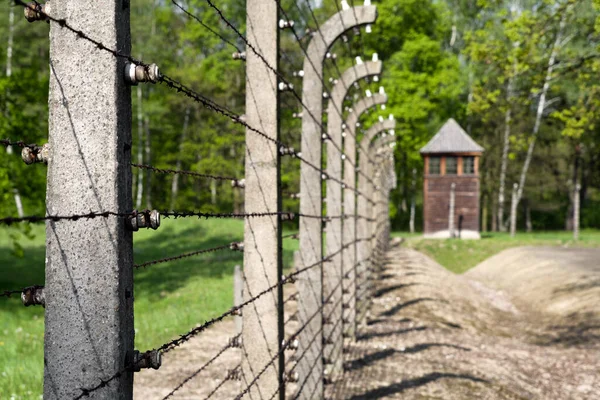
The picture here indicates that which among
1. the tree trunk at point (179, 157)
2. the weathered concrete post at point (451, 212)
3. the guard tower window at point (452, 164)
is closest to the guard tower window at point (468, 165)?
the guard tower window at point (452, 164)

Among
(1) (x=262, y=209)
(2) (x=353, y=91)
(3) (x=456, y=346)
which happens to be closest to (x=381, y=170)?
(3) (x=456, y=346)

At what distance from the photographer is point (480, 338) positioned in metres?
10.8

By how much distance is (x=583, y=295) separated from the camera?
1419 centimetres

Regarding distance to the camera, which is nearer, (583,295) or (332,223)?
(332,223)

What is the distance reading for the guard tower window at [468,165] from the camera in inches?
1417

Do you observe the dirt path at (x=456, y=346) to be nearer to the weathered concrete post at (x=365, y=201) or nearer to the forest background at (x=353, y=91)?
the weathered concrete post at (x=365, y=201)

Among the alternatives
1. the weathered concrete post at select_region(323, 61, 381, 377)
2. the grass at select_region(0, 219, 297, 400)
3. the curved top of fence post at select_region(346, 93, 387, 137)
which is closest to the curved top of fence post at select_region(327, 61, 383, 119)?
the weathered concrete post at select_region(323, 61, 381, 377)

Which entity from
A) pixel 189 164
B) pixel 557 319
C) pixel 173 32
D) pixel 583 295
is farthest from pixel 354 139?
pixel 173 32

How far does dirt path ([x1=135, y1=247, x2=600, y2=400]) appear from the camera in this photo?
7.20 m

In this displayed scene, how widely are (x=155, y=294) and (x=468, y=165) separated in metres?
23.3

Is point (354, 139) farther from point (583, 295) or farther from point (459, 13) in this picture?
point (459, 13)

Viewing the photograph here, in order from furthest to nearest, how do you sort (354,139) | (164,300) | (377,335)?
(164,300)
(377,335)
(354,139)

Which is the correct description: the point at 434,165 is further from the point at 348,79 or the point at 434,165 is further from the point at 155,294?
the point at 348,79

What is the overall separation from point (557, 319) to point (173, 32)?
3785 centimetres
